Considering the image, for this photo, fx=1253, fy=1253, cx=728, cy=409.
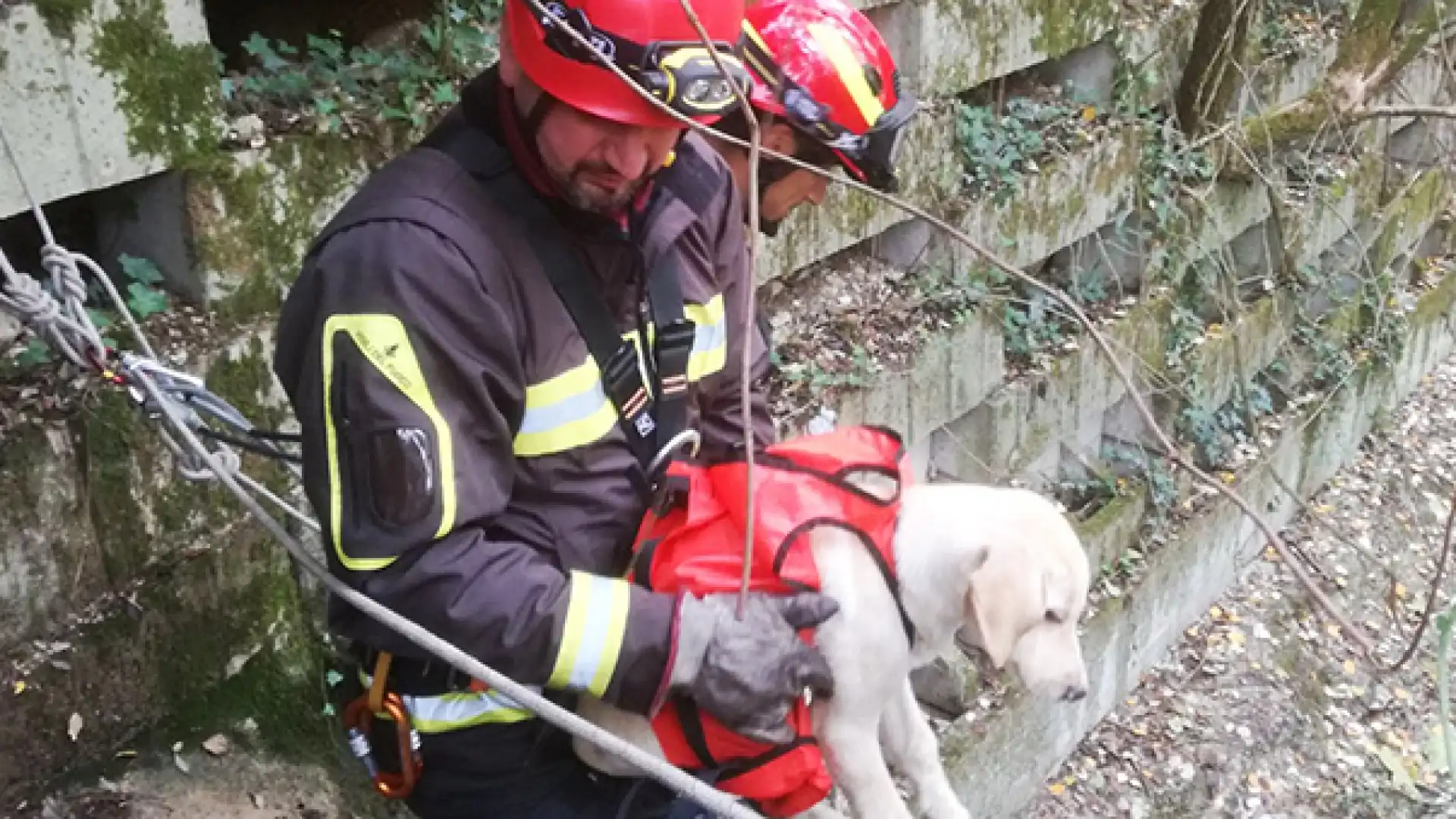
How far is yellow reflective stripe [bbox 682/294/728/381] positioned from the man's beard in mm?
293

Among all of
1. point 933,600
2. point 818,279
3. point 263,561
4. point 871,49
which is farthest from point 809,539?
point 818,279

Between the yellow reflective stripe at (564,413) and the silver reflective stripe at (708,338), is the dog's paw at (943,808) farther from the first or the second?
the yellow reflective stripe at (564,413)

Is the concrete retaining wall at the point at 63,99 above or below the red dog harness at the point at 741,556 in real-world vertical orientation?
above

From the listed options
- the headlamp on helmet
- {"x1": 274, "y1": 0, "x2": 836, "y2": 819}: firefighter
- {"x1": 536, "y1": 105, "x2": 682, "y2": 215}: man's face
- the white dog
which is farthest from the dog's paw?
the headlamp on helmet

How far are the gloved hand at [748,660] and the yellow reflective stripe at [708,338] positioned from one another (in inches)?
18.6

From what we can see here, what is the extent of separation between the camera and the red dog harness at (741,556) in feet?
7.45

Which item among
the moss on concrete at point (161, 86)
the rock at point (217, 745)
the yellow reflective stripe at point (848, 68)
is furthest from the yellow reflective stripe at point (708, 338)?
the rock at point (217, 745)

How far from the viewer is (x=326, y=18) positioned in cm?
329

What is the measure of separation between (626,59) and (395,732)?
127 centimetres

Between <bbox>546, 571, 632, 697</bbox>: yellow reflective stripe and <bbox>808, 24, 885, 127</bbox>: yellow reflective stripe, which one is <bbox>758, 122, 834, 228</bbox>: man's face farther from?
<bbox>546, 571, 632, 697</bbox>: yellow reflective stripe

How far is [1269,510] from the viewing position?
7.34 metres

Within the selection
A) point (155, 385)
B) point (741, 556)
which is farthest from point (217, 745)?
point (741, 556)

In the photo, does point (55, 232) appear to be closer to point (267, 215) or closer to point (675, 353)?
point (267, 215)

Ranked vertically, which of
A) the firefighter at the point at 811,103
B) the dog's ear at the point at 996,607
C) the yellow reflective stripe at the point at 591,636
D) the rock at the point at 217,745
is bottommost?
the rock at the point at 217,745
